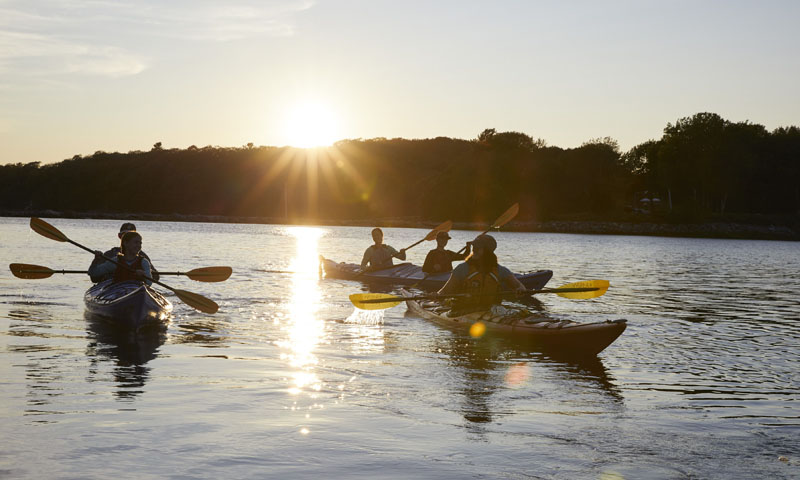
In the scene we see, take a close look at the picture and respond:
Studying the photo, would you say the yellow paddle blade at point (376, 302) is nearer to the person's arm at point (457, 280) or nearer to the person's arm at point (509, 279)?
the person's arm at point (457, 280)

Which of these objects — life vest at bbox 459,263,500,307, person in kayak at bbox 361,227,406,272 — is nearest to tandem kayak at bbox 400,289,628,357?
life vest at bbox 459,263,500,307

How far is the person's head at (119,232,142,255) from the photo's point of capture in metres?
13.0

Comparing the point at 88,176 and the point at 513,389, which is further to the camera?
the point at 88,176

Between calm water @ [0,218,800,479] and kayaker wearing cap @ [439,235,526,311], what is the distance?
26.4 inches

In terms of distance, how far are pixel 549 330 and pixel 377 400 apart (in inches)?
137

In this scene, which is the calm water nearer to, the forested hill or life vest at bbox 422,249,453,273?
life vest at bbox 422,249,453,273

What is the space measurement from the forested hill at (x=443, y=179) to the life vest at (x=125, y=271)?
85472 mm

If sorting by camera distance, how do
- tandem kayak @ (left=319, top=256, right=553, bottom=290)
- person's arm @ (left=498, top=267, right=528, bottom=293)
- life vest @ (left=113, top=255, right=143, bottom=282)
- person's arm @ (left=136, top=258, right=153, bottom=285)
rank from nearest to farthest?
Result: person's arm @ (left=498, top=267, right=528, bottom=293)
life vest @ (left=113, top=255, right=143, bottom=282)
person's arm @ (left=136, top=258, right=153, bottom=285)
tandem kayak @ (left=319, top=256, right=553, bottom=290)

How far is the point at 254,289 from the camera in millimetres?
21125

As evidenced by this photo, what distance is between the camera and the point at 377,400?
830cm

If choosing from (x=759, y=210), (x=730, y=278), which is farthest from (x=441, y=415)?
(x=759, y=210)

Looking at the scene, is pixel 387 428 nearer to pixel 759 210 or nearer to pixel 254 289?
pixel 254 289

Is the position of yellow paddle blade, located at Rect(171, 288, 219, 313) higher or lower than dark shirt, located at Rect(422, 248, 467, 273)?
lower

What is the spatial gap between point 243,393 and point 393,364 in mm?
2571
